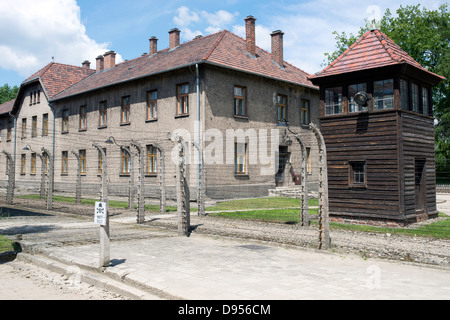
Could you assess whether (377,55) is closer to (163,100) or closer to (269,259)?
(269,259)

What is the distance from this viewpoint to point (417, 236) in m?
11.2

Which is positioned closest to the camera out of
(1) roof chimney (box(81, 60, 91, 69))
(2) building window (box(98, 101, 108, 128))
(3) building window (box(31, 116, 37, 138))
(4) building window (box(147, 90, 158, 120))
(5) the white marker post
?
(5) the white marker post

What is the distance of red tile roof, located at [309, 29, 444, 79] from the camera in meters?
14.2

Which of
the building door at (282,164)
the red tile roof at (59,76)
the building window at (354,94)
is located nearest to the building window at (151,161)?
the building door at (282,164)

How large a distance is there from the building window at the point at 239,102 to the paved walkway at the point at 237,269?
15072mm

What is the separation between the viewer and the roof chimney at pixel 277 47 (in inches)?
1227

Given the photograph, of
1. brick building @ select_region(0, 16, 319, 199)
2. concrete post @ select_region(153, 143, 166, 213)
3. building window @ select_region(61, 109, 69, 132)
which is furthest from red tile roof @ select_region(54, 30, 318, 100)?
concrete post @ select_region(153, 143, 166, 213)

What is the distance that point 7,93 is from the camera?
79.7 metres

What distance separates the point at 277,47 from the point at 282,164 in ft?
29.2

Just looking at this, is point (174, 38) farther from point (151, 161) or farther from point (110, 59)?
point (151, 161)

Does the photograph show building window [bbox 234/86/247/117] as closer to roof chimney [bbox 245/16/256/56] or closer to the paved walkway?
roof chimney [bbox 245/16/256/56]

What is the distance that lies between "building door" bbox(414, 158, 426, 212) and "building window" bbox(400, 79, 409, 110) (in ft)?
7.52

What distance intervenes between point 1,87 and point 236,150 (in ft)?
238
